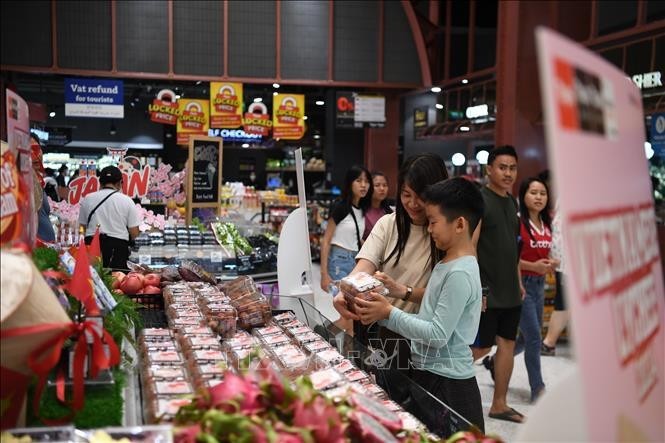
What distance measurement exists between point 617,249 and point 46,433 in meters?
1.24

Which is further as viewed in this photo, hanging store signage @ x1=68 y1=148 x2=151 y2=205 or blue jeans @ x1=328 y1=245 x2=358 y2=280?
hanging store signage @ x1=68 y1=148 x2=151 y2=205

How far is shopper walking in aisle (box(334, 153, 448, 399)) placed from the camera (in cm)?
298

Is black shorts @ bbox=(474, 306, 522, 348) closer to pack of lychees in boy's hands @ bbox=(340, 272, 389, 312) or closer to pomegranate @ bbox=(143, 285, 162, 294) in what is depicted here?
pack of lychees in boy's hands @ bbox=(340, 272, 389, 312)

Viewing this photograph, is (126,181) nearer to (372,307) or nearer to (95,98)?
(95,98)

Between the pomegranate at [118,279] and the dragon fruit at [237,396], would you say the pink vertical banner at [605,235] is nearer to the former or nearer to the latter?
the dragon fruit at [237,396]

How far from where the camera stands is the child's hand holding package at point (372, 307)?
8.61 ft

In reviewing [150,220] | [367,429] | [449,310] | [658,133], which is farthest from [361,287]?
[658,133]

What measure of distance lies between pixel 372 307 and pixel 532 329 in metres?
2.77

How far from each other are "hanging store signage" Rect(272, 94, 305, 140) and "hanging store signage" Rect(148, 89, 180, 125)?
1702 mm

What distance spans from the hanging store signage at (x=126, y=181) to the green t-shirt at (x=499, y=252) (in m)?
3.73

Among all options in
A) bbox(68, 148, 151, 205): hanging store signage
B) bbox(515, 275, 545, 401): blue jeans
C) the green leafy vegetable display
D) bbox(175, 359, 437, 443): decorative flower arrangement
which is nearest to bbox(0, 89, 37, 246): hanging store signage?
bbox(175, 359, 437, 443): decorative flower arrangement

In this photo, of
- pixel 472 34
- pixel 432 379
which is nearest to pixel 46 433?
pixel 432 379

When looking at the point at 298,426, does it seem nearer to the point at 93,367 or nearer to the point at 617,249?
the point at 93,367

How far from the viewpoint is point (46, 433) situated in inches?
60.7
